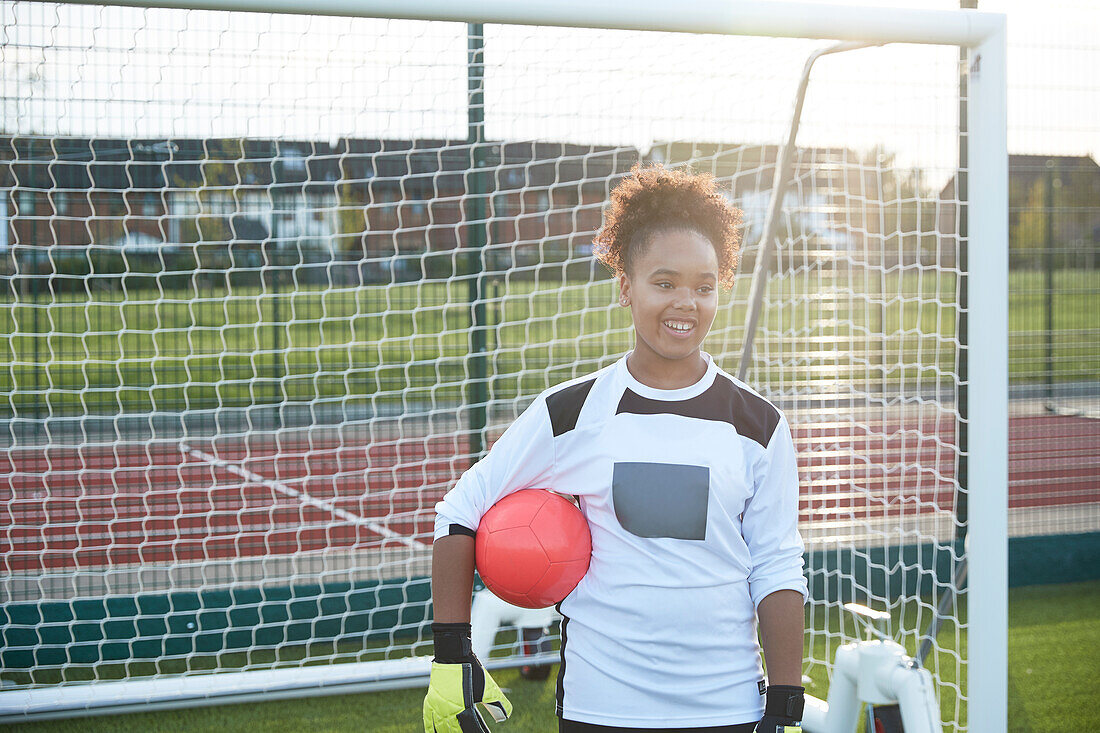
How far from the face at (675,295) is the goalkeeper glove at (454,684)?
0.67 meters

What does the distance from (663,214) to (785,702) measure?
0.96 metres

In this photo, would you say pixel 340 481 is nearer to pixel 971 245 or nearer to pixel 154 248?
pixel 154 248

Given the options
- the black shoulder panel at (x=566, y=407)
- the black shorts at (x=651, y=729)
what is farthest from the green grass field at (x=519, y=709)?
the black shoulder panel at (x=566, y=407)

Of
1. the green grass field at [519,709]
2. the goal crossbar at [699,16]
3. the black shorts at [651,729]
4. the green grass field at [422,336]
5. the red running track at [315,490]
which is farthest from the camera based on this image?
the red running track at [315,490]

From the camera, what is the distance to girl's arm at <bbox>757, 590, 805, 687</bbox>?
1.73m

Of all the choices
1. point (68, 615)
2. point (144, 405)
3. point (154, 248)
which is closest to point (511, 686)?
point (68, 615)

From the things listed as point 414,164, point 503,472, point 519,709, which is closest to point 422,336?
point 414,164

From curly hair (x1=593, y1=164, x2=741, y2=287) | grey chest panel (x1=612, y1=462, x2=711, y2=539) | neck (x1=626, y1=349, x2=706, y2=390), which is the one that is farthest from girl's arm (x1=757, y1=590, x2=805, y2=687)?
curly hair (x1=593, y1=164, x2=741, y2=287)

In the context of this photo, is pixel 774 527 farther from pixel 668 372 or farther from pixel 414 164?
pixel 414 164

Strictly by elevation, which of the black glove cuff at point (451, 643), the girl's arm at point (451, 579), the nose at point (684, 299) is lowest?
the black glove cuff at point (451, 643)

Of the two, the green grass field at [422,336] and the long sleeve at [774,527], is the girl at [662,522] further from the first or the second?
the green grass field at [422,336]

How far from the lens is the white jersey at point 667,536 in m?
1.71

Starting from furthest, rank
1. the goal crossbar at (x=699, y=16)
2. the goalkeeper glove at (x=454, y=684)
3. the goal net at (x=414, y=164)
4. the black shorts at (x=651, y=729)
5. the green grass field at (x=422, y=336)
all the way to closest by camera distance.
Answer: the green grass field at (x=422, y=336) → the goal net at (x=414, y=164) → the goal crossbar at (x=699, y=16) → the goalkeeper glove at (x=454, y=684) → the black shorts at (x=651, y=729)

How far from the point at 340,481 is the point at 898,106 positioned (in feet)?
15.7
